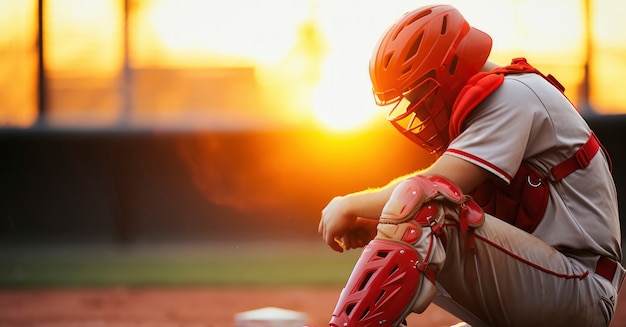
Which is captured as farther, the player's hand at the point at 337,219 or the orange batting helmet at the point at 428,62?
the orange batting helmet at the point at 428,62

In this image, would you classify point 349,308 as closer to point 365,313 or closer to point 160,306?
point 365,313

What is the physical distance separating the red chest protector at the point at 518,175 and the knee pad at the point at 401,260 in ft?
0.95

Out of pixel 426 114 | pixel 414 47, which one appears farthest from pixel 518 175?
pixel 414 47

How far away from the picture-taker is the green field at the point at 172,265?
8.44 meters

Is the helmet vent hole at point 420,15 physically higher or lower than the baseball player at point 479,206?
higher

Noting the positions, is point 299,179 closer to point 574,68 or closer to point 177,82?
point 177,82

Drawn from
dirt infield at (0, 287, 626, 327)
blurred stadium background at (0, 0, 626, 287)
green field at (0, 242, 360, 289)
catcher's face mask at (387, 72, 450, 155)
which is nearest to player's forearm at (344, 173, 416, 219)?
catcher's face mask at (387, 72, 450, 155)

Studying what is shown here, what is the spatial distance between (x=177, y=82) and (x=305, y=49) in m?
1.44

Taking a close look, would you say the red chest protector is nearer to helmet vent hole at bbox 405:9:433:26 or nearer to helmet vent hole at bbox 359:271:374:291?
helmet vent hole at bbox 405:9:433:26

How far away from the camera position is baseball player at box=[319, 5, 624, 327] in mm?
2525

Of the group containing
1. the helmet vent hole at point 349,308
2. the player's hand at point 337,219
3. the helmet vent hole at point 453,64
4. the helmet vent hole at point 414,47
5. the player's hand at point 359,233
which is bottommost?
the helmet vent hole at point 349,308

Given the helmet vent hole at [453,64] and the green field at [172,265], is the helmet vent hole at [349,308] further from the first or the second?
the green field at [172,265]

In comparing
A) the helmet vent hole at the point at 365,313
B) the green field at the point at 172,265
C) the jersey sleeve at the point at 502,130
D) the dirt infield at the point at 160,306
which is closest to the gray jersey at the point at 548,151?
the jersey sleeve at the point at 502,130

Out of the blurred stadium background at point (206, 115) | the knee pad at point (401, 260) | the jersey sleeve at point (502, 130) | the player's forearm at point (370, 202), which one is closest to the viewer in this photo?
the knee pad at point (401, 260)
